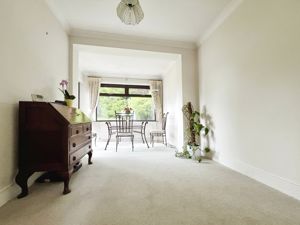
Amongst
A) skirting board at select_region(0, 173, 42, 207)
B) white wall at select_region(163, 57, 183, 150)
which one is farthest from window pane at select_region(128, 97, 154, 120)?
skirting board at select_region(0, 173, 42, 207)

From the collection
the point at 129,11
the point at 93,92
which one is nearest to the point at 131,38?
the point at 129,11

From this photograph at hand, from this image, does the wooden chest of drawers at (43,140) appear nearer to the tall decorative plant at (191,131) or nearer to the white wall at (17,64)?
the white wall at (17,64)

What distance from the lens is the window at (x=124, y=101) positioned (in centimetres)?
615

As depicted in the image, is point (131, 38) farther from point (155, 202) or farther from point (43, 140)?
point (155, 202)

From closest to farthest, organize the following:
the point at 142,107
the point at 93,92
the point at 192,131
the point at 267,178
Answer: the point at 267,178 < the point at 192,131 < the point at 93,92 < the point at 142,107

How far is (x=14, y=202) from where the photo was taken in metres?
1.57

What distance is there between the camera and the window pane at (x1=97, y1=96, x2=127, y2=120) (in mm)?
6121

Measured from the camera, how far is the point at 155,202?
1574 mm

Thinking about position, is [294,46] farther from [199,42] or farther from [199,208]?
[199,42]

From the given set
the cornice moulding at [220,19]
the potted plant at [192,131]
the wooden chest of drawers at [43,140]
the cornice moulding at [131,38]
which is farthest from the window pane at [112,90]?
the wooden chest of drawers at [43,140]

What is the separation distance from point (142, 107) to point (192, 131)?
125 inches

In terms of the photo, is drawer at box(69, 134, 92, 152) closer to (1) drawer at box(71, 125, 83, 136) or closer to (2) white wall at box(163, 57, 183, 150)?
(1) drawer at box(71, 125, 83, 136)

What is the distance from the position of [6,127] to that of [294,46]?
9.84 ft

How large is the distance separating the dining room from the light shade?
8.69 feet
